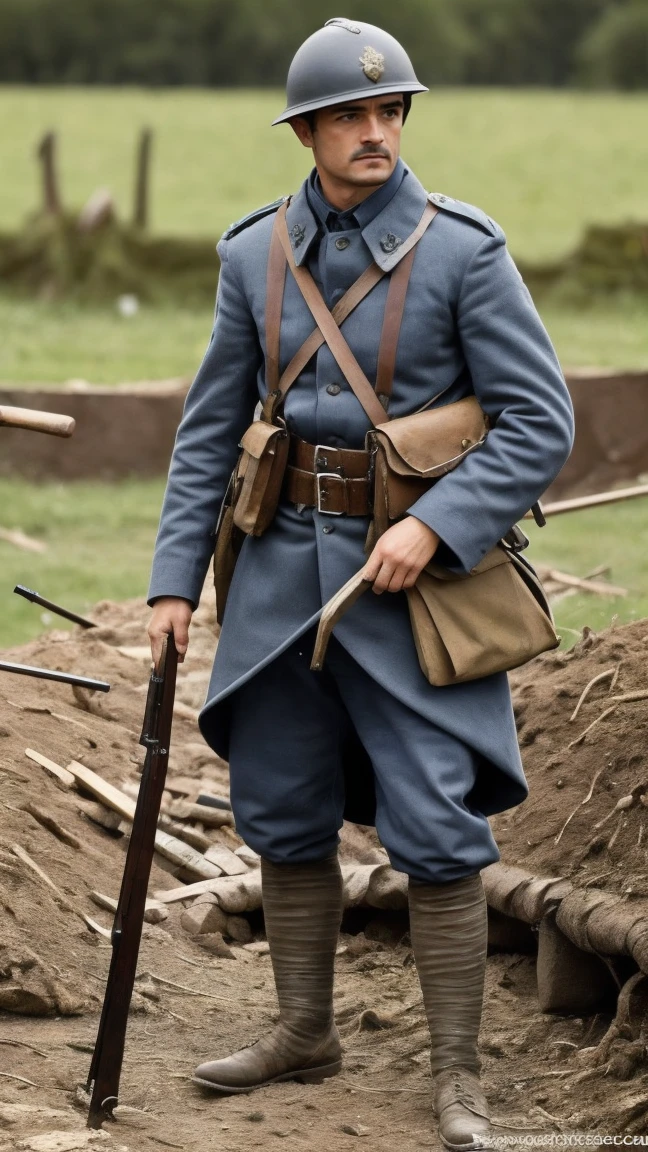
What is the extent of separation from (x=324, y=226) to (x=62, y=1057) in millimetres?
2023

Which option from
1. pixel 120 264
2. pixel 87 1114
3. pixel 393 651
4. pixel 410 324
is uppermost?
pixel 120 264

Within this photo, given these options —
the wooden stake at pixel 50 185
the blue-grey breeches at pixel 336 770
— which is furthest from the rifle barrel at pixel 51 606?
the wooden stake at pixel 50 185

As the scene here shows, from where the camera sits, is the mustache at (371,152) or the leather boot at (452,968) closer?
the mustache at (371,152)

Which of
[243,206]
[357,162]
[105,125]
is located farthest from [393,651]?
[105,125]

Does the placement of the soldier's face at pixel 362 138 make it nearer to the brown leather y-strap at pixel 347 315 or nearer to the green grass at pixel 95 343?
the brown leather y-strap at pixel 347 315

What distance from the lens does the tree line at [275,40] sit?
5491 centimetres

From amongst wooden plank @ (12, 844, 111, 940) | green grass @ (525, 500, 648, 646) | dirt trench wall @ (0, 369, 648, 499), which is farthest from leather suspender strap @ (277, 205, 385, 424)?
dirt trench wall @ (0, 369, 648, 499)

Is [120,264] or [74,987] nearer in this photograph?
[74,987]

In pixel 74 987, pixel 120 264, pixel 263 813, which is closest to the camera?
pixel 263 813

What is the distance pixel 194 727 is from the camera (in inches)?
249

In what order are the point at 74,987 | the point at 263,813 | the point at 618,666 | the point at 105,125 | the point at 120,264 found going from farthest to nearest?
the point at 105,125, the point at 120,264, the point at 618,666, the point at 74,987, the point at 263,813

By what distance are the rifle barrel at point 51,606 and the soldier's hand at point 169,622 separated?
2.49ft

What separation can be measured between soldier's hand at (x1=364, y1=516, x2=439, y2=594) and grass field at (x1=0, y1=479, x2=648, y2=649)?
317cm

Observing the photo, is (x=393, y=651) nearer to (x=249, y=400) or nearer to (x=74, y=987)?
(x=249, y=400)
